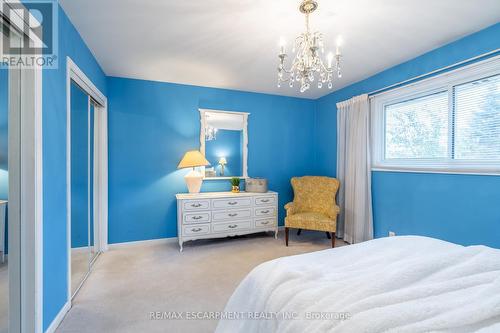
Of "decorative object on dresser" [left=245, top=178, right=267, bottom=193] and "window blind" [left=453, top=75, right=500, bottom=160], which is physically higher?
"window blind" [left=453, top=75, right=500, bottom=160]

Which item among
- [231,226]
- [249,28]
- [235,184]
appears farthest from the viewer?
[235,184]

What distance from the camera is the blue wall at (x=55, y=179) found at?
5.17 ft

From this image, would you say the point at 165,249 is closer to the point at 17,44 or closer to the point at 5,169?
the point at 5,169

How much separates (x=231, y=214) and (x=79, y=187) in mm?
1882

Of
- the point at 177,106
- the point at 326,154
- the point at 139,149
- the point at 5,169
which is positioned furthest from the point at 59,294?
the point at 326,154

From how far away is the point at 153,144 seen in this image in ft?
11.3

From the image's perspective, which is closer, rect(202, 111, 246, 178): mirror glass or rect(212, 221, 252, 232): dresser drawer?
rect(212, 221, 252, 232): dresser drawer

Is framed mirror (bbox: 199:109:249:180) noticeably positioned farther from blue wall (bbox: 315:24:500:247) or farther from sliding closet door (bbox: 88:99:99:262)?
blue wall (bbox: 315:24:500:247)

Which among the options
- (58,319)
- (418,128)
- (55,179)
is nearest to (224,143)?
(55,179)

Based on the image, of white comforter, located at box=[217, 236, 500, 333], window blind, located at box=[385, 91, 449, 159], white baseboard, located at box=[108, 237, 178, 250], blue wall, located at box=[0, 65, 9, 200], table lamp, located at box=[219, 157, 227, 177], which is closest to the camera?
white comforter, located at box=[217, 236, 500, 333]

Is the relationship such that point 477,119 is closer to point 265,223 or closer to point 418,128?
point 418,128

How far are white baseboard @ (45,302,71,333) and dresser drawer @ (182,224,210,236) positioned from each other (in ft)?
4.64

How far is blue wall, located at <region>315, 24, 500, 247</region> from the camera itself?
6.85 feet

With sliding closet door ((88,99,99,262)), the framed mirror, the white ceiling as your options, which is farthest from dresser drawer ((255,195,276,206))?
sliding closet door ((88,99,99,262))
